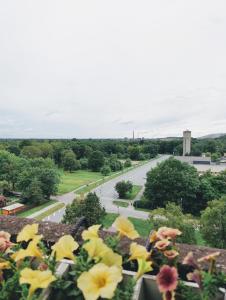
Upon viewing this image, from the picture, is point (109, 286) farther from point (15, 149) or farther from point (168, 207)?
point (15, 149)

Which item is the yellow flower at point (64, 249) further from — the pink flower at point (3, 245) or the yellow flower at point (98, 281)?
the pink flower at point (3, 245)

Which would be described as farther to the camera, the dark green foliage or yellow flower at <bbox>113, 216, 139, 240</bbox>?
the dark green foliage

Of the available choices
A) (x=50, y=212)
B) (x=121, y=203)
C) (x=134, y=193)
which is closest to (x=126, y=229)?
(x=50, y=212)

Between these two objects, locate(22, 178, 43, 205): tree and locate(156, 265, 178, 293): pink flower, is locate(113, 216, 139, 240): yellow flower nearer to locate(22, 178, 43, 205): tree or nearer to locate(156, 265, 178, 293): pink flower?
locate(156, 265, 178, 293): pink flower

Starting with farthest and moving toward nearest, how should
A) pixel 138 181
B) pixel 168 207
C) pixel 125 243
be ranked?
pixel 138 181 < pixel 168 207 < pixel 125 243

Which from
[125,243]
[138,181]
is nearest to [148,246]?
[125,243]

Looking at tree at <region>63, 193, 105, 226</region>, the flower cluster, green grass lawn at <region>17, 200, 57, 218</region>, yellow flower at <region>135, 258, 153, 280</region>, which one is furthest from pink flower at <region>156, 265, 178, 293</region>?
green grass lawn at <region>17, 200, 57, 218</region>

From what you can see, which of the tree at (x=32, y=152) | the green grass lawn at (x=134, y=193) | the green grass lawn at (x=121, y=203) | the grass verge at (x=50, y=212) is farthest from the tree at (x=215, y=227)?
the tree at (x=32, y=152)
